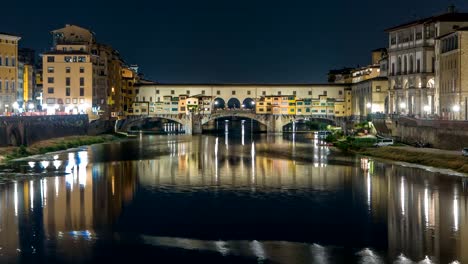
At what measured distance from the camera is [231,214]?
29.7 metres

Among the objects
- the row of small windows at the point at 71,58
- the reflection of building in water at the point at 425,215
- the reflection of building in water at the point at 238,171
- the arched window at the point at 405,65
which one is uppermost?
the row of small windows at the point at 71,58

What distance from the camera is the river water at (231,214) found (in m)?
23.0

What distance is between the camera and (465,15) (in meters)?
70.2

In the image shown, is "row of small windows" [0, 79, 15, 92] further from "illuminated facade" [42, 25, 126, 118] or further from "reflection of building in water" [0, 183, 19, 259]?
"reflection of building in water" [0, 183, 19, 259]

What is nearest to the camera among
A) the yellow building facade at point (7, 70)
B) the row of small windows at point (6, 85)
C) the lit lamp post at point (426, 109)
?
the lit lamp post at point (426, 109)

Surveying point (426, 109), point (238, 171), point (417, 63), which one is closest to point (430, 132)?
point (238, 171)

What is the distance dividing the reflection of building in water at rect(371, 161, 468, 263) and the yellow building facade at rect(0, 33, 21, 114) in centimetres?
4920

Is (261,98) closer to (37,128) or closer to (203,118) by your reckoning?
(203,118)

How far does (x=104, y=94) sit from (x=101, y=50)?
6.29 meters

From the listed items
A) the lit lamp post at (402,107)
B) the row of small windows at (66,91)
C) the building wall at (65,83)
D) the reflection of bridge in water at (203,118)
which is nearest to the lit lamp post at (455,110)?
the lit lamp post at (402,107)

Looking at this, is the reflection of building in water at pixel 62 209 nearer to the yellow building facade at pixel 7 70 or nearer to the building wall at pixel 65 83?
the yellow building facade at pixel 7 70

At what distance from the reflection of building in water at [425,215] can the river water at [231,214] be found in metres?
0.05

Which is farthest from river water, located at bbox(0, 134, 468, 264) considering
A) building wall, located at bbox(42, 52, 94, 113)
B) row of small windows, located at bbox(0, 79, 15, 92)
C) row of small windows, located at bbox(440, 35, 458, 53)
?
building wall, located at bbox(42, 52, 94, 113)

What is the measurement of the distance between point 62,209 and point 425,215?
1519 centimetres
